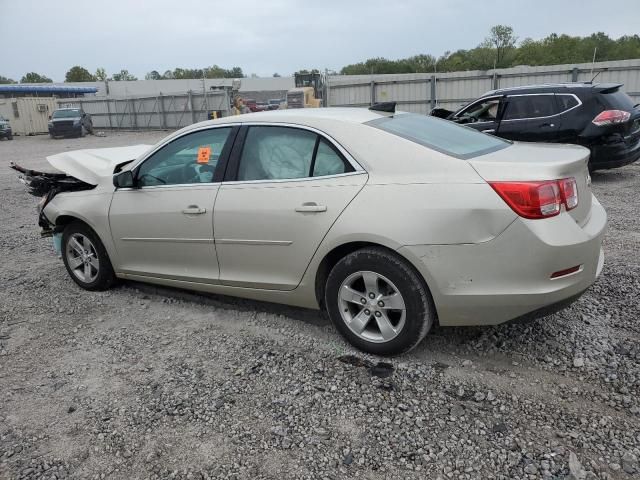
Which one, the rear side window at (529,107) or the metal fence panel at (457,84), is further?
the metal fence panel at (457,84)

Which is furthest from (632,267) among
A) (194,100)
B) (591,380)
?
(194,100)

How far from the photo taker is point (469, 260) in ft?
9.70

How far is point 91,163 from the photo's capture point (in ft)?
16.4

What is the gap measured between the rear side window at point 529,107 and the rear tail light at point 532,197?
22.2 feet

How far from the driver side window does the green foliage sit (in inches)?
2805

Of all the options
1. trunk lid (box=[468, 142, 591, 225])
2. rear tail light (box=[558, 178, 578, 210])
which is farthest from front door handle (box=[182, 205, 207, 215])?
rear tail light (box=[558, 178, 578, 210])

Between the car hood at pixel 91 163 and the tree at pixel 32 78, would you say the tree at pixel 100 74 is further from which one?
the car hood at pixel 91 163

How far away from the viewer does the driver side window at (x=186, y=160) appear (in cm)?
402

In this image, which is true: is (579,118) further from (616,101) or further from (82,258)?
(82,258)

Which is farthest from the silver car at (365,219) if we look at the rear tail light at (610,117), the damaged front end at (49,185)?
the rear tail light at (610,117)

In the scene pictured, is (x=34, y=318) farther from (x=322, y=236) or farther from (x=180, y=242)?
(x=322, y=236)

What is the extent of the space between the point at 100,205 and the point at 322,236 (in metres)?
2.29

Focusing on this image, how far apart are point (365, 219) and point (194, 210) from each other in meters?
1.44

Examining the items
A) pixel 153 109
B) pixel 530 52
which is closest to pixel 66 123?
pixel 153 109
